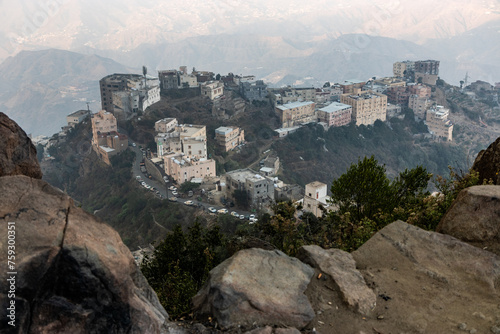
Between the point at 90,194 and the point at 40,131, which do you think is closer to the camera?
the point at 90,194

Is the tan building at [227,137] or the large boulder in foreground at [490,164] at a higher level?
the large boulder in foreground at [490,164]

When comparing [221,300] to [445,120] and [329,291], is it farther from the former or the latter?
[445,120]

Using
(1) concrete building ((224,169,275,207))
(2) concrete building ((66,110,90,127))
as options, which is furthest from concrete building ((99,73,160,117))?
(1) concrete building ((224,169,275,207))

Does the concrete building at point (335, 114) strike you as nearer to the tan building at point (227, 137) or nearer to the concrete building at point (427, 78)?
the tan building at point (227, 137)

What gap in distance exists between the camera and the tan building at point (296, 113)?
174 feet

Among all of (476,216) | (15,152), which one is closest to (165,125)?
(15,152)

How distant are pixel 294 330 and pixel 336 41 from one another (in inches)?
6694

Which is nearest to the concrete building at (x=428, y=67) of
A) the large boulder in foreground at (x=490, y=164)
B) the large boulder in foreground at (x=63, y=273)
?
the large boulder in foreground at (x=490, y=164)

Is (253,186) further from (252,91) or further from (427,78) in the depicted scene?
(427,78)

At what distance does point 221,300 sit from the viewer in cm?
436

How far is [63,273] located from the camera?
3.59m

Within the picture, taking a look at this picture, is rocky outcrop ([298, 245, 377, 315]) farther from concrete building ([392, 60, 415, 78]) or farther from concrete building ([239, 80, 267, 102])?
concrete building ([392, 60, 415, 78])

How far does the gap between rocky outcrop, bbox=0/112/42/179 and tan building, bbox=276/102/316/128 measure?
4826 centimetres

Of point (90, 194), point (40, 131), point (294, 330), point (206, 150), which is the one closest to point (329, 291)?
point (294, 330)
